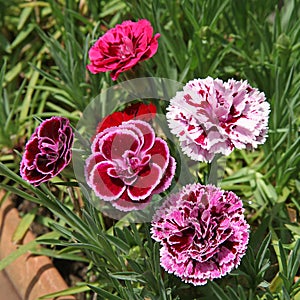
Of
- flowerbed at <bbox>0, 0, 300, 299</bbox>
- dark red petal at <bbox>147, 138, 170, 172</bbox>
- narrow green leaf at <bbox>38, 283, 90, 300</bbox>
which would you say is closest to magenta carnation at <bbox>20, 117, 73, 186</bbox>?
flowerbed at <bbox>0, 0, 300, 299</bbox>

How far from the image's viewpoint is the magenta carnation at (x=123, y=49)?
95 cm

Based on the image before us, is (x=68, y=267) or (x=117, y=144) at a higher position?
(x=117, y=144)

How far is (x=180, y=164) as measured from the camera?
977 mm

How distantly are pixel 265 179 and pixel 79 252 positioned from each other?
1.40 feet

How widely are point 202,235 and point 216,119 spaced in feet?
0.53

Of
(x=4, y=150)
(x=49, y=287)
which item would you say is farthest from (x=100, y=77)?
(x=49, y=287)

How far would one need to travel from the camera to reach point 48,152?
83cm

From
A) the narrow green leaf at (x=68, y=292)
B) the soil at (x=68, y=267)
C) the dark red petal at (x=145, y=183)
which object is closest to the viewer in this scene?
the dark red petal at (x=145, y=183)

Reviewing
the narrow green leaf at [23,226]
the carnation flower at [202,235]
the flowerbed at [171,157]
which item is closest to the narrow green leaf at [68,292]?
the flowerbed at [171,157]

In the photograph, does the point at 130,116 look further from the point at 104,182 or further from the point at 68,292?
the point at 68,292

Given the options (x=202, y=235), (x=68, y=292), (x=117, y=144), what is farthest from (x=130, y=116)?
(x=68, y=292)

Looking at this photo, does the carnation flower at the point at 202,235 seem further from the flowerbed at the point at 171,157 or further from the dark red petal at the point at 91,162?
the dark red petal at the point at 91,162

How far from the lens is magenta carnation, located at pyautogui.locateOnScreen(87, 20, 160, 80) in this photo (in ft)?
3.10

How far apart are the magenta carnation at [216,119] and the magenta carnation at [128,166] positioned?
4 cm
